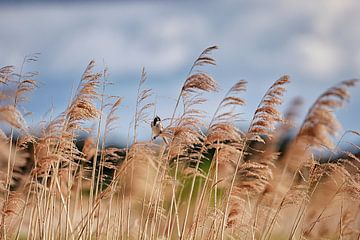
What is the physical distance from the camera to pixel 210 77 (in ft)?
14.4

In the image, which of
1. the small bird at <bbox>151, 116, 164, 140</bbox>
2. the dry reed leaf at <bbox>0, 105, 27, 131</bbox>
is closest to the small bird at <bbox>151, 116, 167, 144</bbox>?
the small bird at <bbox>151, 116, 164, 140</bbox>

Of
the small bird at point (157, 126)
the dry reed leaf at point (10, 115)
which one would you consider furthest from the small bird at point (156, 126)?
the dry reed leaf at point (10, 115)

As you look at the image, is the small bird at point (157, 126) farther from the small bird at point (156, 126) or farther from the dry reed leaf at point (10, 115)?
the dry reed leaf at point (10, 115)

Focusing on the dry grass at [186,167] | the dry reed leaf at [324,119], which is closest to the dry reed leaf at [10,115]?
the dry grass at [186,167]

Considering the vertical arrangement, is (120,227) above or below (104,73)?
below

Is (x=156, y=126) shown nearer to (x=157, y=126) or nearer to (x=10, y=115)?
(x=157, y=126)

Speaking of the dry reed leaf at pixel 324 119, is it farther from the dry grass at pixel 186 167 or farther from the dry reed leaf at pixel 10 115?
the dry reed leaf at pixel 10 115

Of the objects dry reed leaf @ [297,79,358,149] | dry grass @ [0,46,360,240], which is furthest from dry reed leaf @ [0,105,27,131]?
dry reed leaf @ [297,79,358,149]

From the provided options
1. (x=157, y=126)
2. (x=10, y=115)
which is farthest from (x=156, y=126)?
(x=10, y=115)

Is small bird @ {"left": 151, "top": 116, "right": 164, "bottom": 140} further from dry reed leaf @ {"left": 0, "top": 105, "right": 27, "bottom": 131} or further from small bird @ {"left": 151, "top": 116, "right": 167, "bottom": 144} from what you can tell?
dry reed leaf @ {"left": 0, "top": 105, "right": 27, "bottom": 131}

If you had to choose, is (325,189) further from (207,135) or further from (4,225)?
(4,225)

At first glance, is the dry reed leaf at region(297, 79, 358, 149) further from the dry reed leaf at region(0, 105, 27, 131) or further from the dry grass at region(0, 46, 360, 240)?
the dry reed leaf at region(0, 105, 27, 131)

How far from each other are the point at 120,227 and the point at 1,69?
5.48 ft

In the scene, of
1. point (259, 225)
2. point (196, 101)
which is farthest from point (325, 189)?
point (196, 101)
